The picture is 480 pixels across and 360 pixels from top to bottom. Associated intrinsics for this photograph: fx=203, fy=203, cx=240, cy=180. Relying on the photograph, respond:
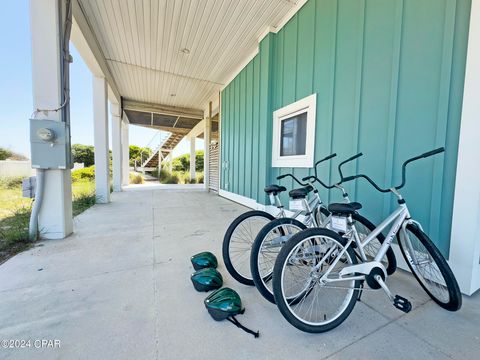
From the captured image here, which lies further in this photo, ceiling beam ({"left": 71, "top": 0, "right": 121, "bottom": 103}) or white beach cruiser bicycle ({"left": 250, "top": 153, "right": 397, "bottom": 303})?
ceiling beam ({"left": 71, "top": 0, "right": 121, "bottom": 103})

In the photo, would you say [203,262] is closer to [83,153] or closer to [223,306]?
[223,306]

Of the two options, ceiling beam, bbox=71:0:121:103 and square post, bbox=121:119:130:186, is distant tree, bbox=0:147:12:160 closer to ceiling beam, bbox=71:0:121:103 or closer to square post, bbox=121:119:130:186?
square post, bbox=121:119:130:186

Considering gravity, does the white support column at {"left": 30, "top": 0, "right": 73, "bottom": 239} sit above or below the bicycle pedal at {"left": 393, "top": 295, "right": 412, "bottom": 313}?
above

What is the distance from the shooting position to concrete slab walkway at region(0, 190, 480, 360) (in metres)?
0.98

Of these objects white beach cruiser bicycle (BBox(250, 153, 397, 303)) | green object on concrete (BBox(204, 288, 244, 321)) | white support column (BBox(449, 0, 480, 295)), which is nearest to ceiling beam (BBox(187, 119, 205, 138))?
white beach cruiser bicycle (BBox(250, 153, 397, 303))

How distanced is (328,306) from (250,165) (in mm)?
3381

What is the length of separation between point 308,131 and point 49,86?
10.6 feet

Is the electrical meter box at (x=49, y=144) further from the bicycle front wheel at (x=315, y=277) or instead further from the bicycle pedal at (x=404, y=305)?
the bicycle pedal at (x=404, y=305)

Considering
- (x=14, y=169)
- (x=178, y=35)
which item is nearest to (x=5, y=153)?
(x=14, y=169)

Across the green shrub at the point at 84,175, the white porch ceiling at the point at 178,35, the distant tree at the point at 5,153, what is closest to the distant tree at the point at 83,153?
the green shrub at the point at 84,175

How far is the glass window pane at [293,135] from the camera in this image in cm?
317

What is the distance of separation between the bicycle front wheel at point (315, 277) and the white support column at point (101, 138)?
506 centimetres

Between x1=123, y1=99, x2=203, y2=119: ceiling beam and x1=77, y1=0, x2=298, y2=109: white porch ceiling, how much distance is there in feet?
6.46

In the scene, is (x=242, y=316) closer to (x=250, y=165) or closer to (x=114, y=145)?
(x=250, y=165)
